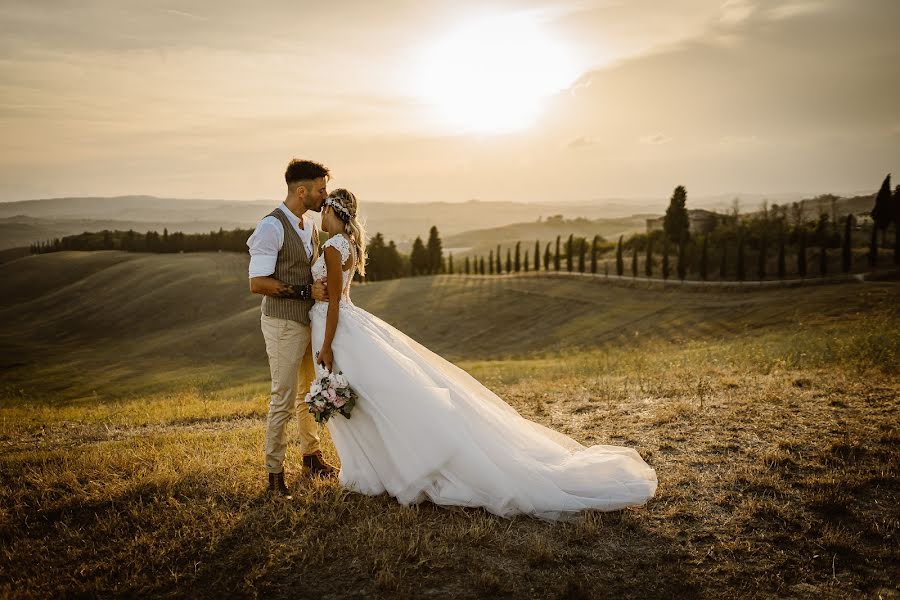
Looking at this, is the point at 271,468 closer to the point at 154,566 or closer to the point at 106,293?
the point at 154,566

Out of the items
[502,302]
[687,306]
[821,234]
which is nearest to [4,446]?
[687,306]

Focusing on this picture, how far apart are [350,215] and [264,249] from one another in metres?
1.04

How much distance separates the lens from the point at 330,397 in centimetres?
595

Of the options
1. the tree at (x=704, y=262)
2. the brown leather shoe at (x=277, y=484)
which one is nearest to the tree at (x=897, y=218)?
the tree at (x=704, y=262)

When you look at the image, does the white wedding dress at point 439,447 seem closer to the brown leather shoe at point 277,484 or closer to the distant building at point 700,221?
the brown leather shoe at point 277,484

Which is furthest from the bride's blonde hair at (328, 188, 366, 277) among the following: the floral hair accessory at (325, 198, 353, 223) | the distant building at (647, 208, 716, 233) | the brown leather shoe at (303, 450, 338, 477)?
the distant building at (647, 208, 716, 233)

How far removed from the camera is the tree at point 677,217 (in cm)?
5797

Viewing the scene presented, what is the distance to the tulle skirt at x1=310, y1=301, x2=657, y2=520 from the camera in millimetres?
5832

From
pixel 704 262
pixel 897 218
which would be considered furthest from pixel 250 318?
pixel 897 218

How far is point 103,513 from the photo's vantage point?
240 inches

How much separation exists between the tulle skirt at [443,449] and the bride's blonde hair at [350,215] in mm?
790

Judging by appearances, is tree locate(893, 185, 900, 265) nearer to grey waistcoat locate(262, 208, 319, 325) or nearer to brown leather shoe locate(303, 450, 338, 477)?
brown leather shoe locate(303, 450, 338, 477)

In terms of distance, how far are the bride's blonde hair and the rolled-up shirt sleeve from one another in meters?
0.75

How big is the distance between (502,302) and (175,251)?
79970 mm
